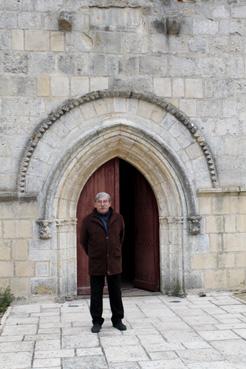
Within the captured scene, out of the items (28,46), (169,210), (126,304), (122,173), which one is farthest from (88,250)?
(122,173)

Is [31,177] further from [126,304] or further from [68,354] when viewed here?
[68,354]

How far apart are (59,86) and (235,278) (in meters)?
3.79

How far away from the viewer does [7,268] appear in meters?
7.33

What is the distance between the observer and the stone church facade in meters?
7.39

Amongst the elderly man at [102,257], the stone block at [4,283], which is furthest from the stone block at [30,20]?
the stone block at [4,283]

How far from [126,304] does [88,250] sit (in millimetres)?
1764

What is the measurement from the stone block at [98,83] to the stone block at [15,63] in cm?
94

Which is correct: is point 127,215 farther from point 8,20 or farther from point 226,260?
point 8,20

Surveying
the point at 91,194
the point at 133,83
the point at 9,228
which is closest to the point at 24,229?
the point at 9,228

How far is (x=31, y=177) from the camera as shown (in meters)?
7.42

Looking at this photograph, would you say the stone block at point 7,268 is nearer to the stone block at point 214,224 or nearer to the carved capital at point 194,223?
the carved capital at point 194,223

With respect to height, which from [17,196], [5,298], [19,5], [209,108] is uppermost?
[19,5]

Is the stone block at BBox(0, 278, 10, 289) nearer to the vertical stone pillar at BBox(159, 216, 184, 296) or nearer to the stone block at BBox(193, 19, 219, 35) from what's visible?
the vertical stone pillar at BBox(159, 216, 184, 296)

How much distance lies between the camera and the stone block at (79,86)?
299 inches
